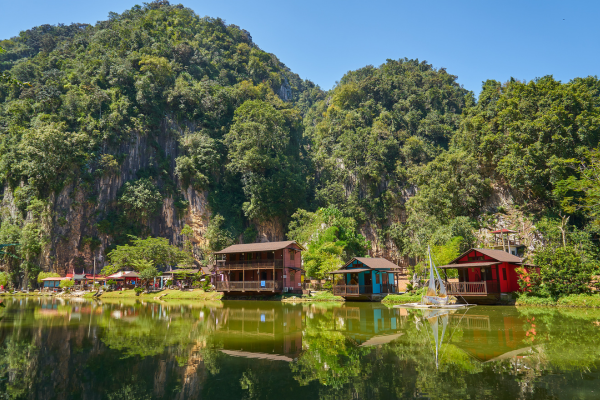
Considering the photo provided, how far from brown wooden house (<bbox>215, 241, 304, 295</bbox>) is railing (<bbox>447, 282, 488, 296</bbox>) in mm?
16201

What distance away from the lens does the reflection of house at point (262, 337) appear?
445 inches

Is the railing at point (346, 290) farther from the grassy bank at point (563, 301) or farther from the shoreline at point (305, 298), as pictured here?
the grassy bank at point (563, 301)

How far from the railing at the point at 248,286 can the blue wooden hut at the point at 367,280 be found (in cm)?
647

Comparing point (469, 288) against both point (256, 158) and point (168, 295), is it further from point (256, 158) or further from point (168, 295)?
point (256, 158)

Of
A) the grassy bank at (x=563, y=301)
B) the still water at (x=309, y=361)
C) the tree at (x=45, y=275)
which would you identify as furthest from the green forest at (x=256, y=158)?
the still water at (x=309, y=361)

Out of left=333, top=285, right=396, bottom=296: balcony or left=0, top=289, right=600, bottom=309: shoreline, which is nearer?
left=0, top=289, right=600, bottom=309: shoreline

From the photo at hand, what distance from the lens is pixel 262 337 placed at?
14.2m

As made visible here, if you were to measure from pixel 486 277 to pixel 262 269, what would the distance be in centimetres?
2209

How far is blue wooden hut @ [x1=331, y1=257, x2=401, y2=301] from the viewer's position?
32.1 metres

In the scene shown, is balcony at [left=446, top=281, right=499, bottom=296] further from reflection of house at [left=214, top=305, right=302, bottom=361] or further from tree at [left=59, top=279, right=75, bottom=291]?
tree at [left=59, top=279, right=75, bottom=291]

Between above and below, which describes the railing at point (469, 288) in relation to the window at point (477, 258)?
below

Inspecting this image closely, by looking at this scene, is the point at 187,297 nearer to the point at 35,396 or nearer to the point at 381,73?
the point at 35,396

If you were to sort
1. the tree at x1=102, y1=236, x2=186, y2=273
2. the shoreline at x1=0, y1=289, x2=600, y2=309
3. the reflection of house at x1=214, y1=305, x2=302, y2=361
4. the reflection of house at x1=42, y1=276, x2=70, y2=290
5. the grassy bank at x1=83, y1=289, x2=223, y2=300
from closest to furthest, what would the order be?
1. the reflection of house at x1=214, y1=305, x2=302, y2=361
2. the shoreline at x1=0, y1=289, x2=600, y2=309
3. the grassy bank at x1=83, y1=289, x2=223, y2=300
4. the tree at x1=102, y1=236, x2=186, y2=273
5. the reflection of house at x1=42, y1=276, x2=70, y2=290

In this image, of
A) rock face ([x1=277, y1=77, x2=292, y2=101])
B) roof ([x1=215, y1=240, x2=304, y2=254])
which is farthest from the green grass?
rock face ([x1=277, y1=77, x2=292, y2=101])
